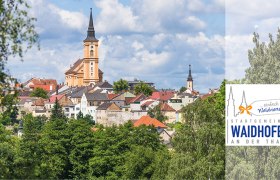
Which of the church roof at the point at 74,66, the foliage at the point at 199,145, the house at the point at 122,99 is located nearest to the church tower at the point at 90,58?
the church roof at the point at 74,66

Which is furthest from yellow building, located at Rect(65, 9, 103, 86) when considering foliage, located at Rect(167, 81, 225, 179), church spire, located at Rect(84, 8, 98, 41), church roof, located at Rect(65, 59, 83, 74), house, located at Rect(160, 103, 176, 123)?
foliage, located at Rect(167, 81, 225, 179)

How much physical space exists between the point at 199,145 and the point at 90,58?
4796 inches

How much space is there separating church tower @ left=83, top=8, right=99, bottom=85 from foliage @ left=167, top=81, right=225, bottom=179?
391ft

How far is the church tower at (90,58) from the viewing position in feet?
454

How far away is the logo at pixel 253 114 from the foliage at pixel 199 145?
8.97 ft

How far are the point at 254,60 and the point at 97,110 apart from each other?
266 feet

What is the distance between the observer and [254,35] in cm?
1653

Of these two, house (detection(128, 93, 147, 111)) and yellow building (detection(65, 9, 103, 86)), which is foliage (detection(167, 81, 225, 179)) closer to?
house (detection(128, 93, 147, 111))

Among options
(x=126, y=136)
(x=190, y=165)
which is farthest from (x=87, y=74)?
(x=190, y=165)

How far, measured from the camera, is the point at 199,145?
18391 millimetres

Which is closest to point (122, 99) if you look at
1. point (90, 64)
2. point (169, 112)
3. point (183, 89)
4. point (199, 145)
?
point (169, 112)

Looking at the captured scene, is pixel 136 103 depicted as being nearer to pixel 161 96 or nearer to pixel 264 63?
pixel 161 96

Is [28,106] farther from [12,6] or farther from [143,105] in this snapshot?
[12,6]

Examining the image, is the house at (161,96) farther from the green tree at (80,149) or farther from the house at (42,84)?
the green tree at (80,149)
